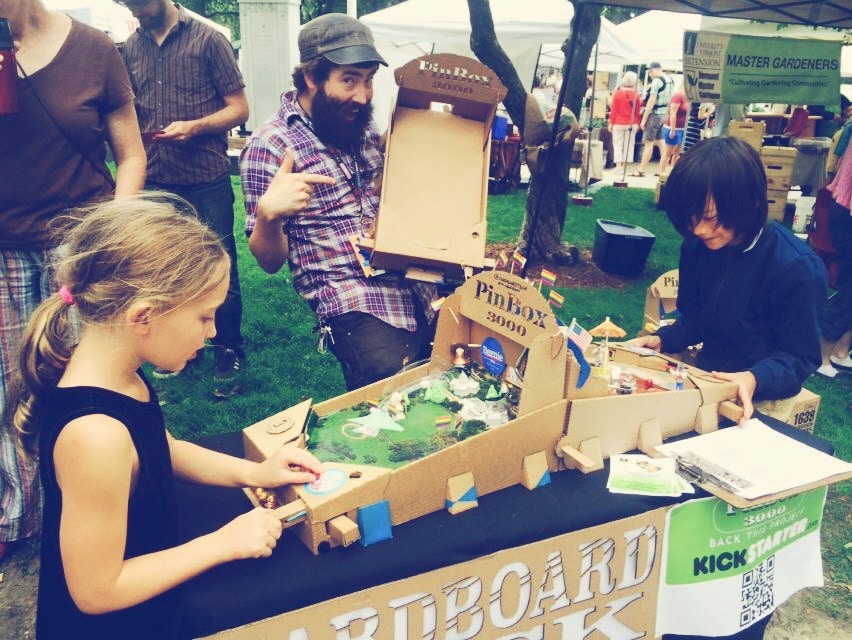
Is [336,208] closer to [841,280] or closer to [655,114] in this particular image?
[841,280]

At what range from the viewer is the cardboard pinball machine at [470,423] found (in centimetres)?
136

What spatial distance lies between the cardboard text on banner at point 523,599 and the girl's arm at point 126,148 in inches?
60.9

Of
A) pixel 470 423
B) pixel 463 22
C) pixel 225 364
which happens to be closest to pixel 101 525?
pixel 470 423

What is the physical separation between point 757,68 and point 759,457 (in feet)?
15.9

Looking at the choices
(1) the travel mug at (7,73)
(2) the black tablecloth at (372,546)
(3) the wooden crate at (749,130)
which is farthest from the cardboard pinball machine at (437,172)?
(3) the wooden crate at (749,130)

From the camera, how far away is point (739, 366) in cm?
206

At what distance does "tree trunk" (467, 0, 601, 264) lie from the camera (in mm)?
5289

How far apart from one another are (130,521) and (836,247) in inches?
176

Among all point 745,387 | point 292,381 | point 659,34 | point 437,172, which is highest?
point 659,34

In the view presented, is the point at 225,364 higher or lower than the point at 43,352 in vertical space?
lower

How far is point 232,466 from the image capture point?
149 centimetres

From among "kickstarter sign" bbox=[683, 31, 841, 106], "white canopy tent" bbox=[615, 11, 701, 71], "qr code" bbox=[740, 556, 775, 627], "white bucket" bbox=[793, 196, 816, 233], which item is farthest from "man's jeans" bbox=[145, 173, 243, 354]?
"white canopy tent" bbox=[615, 11, 701, 71]

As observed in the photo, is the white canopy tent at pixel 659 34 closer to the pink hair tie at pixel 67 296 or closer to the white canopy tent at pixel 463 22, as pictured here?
the white canopy tent at pixel 463 22

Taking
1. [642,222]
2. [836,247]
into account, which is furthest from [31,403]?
[642,222]
